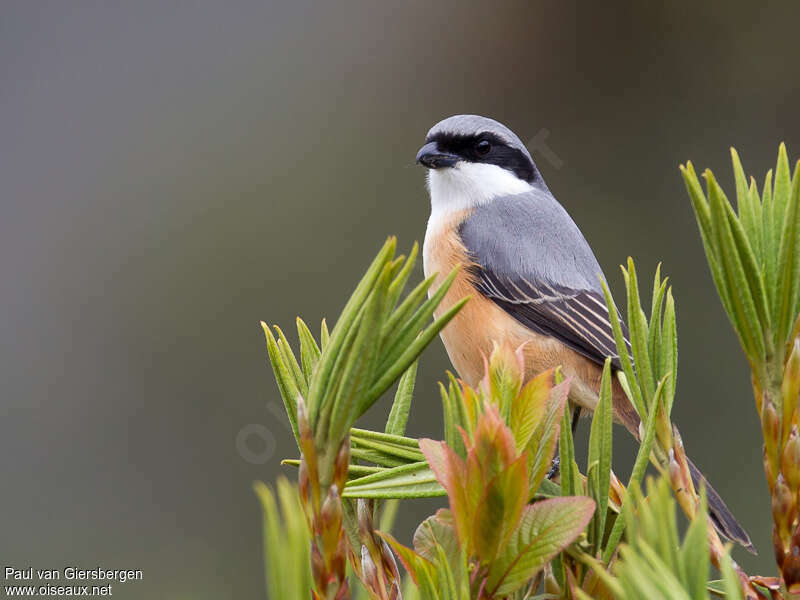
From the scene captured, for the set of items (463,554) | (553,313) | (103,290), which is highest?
(103,290)

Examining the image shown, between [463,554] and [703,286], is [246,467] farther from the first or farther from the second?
[463,554]

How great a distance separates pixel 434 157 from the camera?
8.83 ft

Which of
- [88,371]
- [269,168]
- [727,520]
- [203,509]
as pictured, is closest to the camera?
[727,520]

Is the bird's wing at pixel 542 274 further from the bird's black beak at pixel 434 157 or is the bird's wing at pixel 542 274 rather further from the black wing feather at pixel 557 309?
the bird's black beak at pixel 434 157

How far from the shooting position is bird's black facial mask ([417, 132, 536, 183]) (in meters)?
2.75

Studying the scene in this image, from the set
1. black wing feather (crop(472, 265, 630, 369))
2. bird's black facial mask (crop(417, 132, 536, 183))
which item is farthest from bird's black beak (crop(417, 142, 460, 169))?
black wing feather (crop(472, 265, 630, 369))

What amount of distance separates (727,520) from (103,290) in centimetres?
332

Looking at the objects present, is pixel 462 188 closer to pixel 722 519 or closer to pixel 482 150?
pixel 482 150

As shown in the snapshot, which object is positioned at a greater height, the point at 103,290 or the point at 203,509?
the point at 103,290

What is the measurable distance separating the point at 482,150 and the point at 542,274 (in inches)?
21.0

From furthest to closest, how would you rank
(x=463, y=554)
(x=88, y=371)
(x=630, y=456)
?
(x=88, y=371), (x=630, y=456), (x=463, y=554)

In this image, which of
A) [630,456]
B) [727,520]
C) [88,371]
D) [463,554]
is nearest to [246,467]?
[88,371]

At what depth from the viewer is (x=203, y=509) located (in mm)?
3629

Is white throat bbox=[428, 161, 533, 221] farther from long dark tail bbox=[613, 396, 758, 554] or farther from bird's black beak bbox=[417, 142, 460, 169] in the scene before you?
long dark tail bbox=[613, 396, 758, 554]
